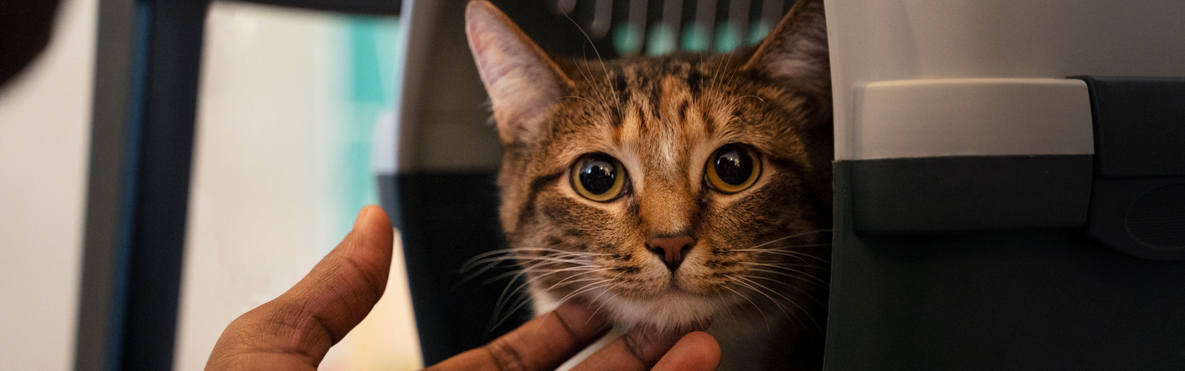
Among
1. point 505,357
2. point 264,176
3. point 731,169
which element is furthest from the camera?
point 264,176

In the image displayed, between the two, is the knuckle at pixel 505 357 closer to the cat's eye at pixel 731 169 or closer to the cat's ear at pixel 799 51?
the cat's eye at pixel 731 169

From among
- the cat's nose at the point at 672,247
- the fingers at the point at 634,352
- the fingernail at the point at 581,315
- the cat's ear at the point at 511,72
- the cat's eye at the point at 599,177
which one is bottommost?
the fingers at the point at 634,352

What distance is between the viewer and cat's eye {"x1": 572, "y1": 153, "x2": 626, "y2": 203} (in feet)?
2.06

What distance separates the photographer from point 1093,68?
0.49 meters

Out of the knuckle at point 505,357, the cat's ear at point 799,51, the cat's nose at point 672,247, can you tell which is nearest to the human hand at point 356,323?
the knuckle at point 505,357

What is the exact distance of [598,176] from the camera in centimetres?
64

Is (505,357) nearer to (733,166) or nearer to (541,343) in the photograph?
(541,343)

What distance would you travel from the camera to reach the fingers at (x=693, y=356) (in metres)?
0.59

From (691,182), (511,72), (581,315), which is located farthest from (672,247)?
(511,72)

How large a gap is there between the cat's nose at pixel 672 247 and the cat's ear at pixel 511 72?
24cm

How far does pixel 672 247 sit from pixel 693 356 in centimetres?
13

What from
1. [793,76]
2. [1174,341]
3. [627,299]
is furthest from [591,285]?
[1174,341]

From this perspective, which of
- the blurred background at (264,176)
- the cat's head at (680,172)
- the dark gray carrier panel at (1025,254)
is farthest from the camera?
the blurred background at (264,176)

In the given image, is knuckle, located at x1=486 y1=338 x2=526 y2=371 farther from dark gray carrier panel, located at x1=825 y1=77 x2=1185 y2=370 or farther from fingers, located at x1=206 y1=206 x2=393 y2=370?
dark gray carrier panel, located at x1=825 y1=77 x2=1185 y2=370
